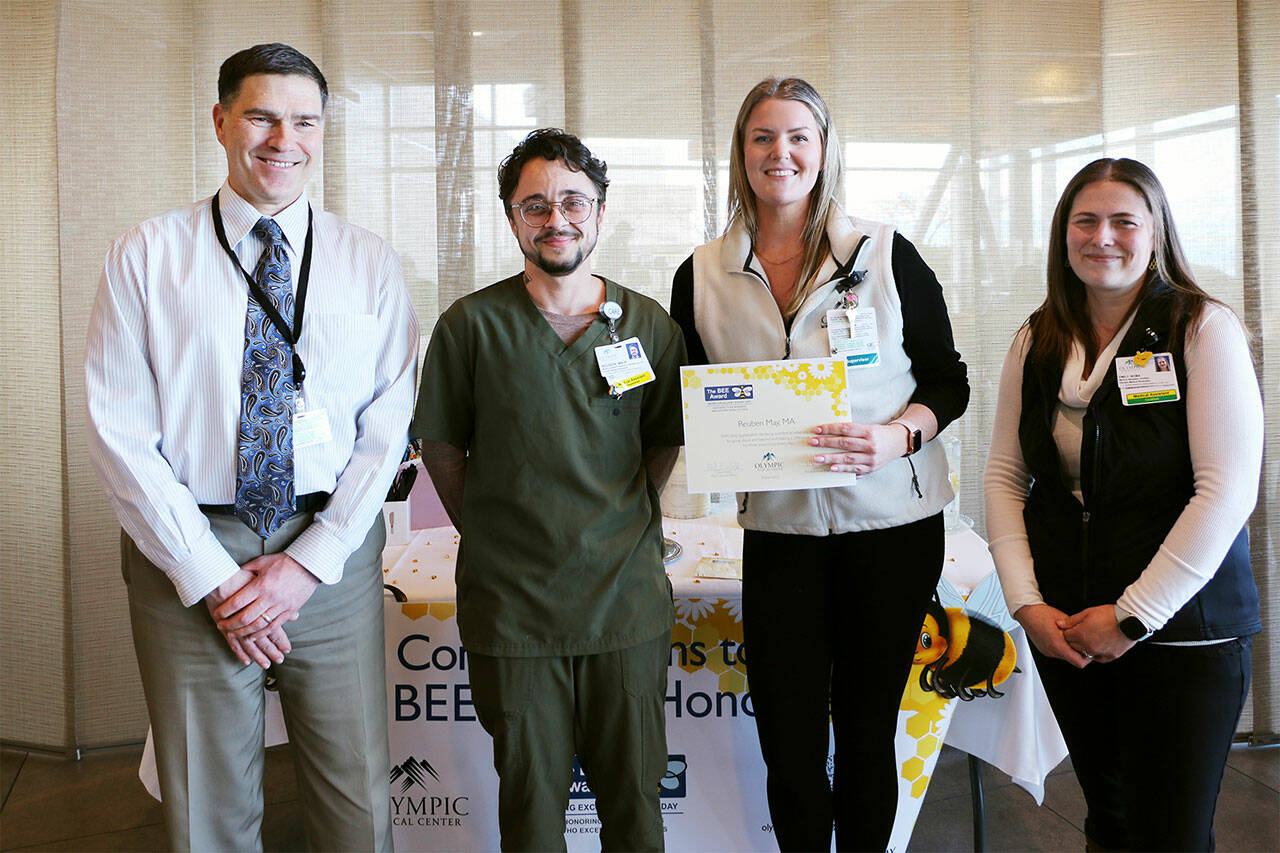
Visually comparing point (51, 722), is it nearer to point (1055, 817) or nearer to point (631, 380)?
point (631, 380)

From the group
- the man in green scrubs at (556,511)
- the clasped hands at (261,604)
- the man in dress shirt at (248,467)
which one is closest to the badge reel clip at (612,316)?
the man in green scrubs at (556,511)

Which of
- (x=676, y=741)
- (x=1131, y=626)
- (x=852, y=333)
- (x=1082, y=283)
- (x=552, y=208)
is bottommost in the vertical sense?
(x=676, y=741)

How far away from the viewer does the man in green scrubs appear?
1756mm

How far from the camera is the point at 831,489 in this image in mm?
1813

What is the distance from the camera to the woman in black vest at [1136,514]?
5.25 feet

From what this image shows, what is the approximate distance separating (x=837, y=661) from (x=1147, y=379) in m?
0.82

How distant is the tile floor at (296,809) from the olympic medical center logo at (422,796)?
58 cm

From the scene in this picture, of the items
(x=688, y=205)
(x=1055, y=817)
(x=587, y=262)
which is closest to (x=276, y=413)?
(x=587, y=262)

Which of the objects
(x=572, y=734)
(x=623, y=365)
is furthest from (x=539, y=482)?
(x=572, y=734)

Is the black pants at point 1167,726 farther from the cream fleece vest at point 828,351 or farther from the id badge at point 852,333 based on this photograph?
the id badge at point 852,333

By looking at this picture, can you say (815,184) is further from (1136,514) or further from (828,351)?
(1136,514)

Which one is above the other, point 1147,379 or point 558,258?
point 558,258

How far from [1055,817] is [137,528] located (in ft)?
9.00

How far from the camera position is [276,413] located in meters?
1.70
